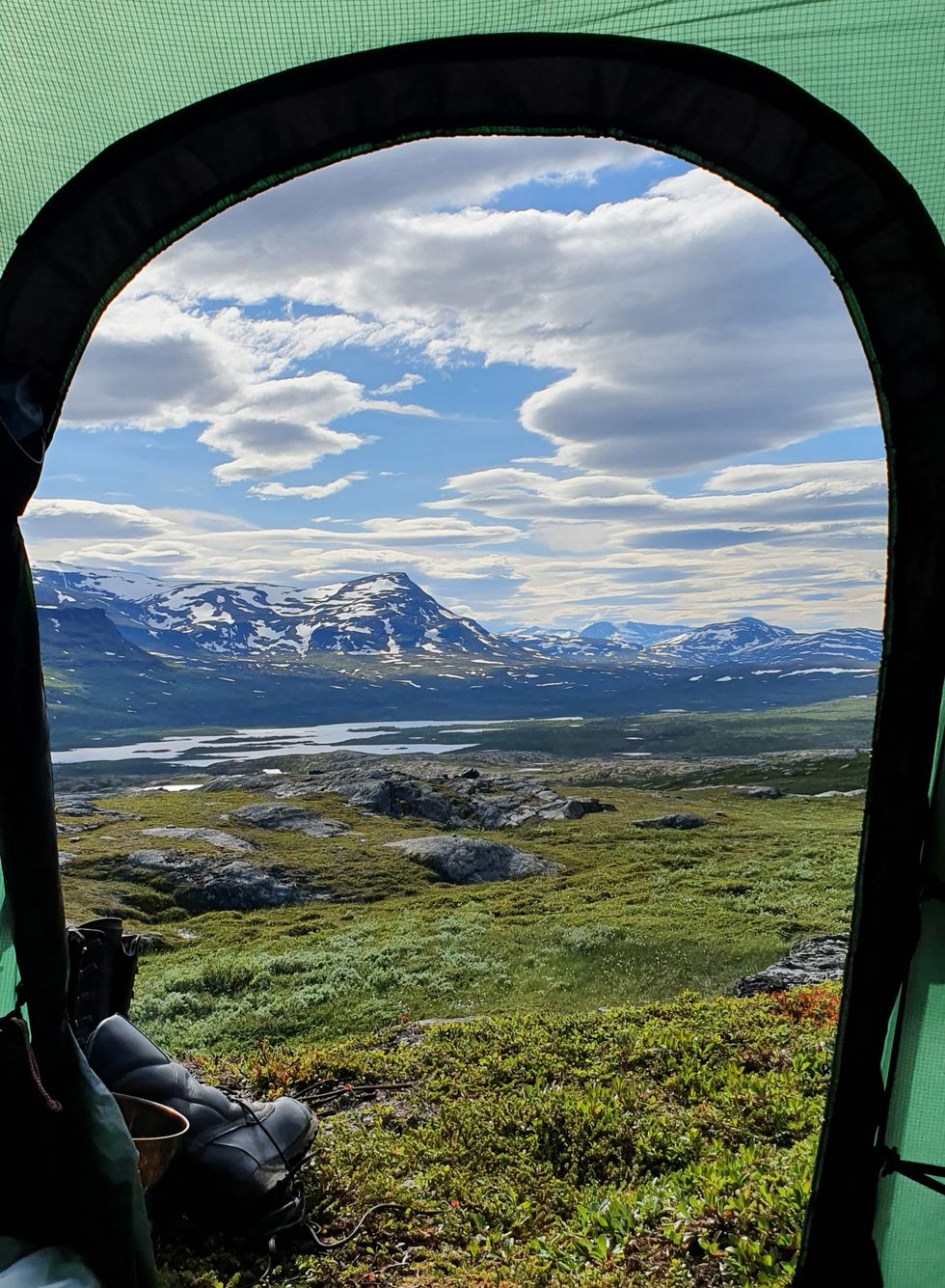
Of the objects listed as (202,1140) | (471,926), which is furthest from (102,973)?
(471,926)

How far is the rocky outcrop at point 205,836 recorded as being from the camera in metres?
52.8

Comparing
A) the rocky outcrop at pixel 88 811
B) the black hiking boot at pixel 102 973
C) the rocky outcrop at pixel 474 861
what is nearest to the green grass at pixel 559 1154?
the black hiking boot at pixel 102 973

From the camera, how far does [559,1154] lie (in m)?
6.29

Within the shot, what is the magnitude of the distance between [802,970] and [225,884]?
3370 centimetres

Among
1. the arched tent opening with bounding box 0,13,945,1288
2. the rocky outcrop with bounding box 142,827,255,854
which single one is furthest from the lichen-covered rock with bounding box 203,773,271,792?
the arched tent opening with bounding box 0,13,945,1288

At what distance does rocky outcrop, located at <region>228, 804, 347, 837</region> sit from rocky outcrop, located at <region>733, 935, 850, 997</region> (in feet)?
152

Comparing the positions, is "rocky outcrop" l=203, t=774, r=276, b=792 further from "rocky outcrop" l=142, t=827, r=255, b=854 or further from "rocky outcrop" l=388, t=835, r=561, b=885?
"rocky outcrop" l=388, t=835, r=561, b=885

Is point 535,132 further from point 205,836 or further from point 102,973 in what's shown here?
point 205,836

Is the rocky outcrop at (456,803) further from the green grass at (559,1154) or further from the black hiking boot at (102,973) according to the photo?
the black hiking boot at (102,973)

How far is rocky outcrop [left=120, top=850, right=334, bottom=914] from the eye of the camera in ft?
137

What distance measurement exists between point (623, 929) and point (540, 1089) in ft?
62.9

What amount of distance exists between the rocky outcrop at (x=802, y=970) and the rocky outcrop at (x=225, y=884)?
30016 millimetres

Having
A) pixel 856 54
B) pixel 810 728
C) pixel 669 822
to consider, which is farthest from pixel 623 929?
pixel 810 728

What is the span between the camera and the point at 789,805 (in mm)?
76688
